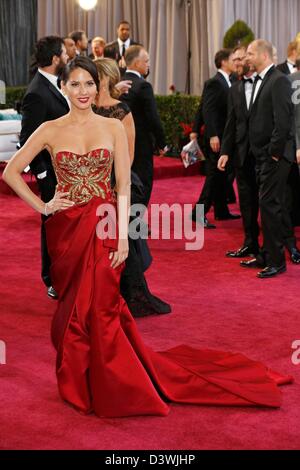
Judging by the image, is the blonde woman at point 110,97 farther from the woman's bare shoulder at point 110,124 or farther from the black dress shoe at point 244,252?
the black dress shoe at point 244,252

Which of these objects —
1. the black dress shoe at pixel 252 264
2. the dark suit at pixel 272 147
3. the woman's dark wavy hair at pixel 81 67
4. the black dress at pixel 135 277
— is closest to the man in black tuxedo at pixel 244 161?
the dark suit at pixel 272 147

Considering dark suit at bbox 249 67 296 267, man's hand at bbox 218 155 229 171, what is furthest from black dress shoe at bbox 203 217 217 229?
dark suit at bbox 249 67 296 267

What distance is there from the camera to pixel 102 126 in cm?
454

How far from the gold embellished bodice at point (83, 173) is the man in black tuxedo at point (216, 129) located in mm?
4062

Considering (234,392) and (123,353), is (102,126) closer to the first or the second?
(123,353)

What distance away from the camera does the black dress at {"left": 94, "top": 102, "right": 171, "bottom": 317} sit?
5.85 m

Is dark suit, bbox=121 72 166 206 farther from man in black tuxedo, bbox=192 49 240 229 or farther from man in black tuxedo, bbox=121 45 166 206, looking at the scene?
man in black tuxedo, bbox=192 49 240 229

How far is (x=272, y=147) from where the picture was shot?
6.63 meters

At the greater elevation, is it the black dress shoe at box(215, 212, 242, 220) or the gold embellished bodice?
the gold embellished bodice

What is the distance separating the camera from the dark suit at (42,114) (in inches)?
239

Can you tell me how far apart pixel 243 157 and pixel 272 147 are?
54 centimetres

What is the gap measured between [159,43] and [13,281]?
9.65 metres

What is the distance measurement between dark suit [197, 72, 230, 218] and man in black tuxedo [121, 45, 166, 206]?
99 centimetres

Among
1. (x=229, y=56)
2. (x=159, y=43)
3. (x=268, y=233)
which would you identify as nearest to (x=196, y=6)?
(x=159, y=43)
